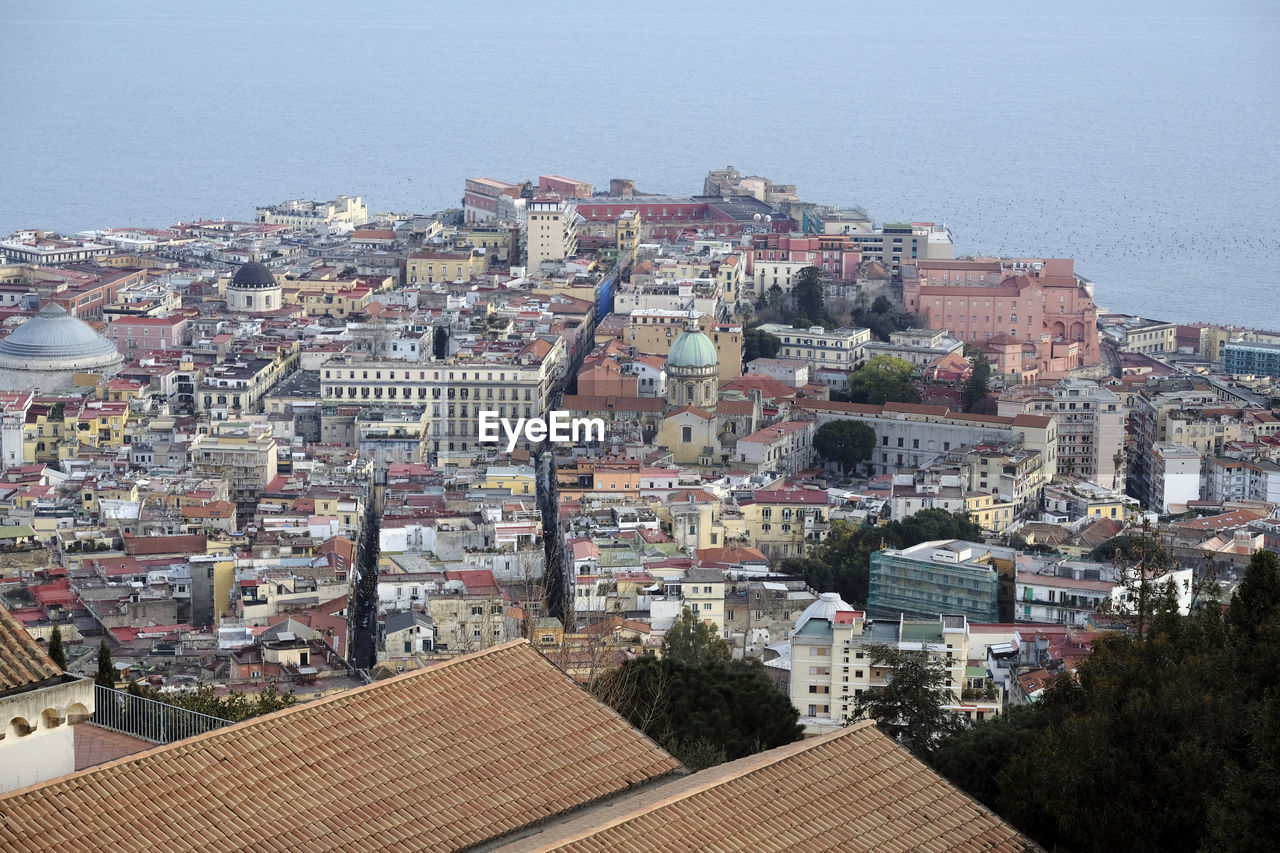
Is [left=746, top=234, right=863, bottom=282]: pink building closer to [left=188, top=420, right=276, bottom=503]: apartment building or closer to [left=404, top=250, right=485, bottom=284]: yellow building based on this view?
[left=404, top=250, right=485, bottom=284]: yellow building

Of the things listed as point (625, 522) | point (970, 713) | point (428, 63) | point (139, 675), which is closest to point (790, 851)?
point (970, 713)

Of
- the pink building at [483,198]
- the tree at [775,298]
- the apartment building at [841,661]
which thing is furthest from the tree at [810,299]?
the apartment building at [841,661]

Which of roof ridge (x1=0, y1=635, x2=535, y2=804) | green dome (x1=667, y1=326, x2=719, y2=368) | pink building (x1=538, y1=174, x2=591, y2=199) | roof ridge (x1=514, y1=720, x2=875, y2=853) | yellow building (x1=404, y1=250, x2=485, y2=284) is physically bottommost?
roof ridge (x1=514, y1=720, x2=875, y2=853)

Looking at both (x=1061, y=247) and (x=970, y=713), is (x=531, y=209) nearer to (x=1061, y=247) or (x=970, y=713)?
(x=1061, y=247)

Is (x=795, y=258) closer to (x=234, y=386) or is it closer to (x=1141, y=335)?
(x=1141, y=335)

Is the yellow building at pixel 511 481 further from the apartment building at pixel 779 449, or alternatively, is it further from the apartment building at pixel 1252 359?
the apartment building at pixel 1252 359

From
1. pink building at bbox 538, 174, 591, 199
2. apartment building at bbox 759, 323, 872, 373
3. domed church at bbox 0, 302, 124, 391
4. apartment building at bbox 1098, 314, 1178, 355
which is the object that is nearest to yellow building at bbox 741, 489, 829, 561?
apartment building at bbox 759, 323, 872, 373
